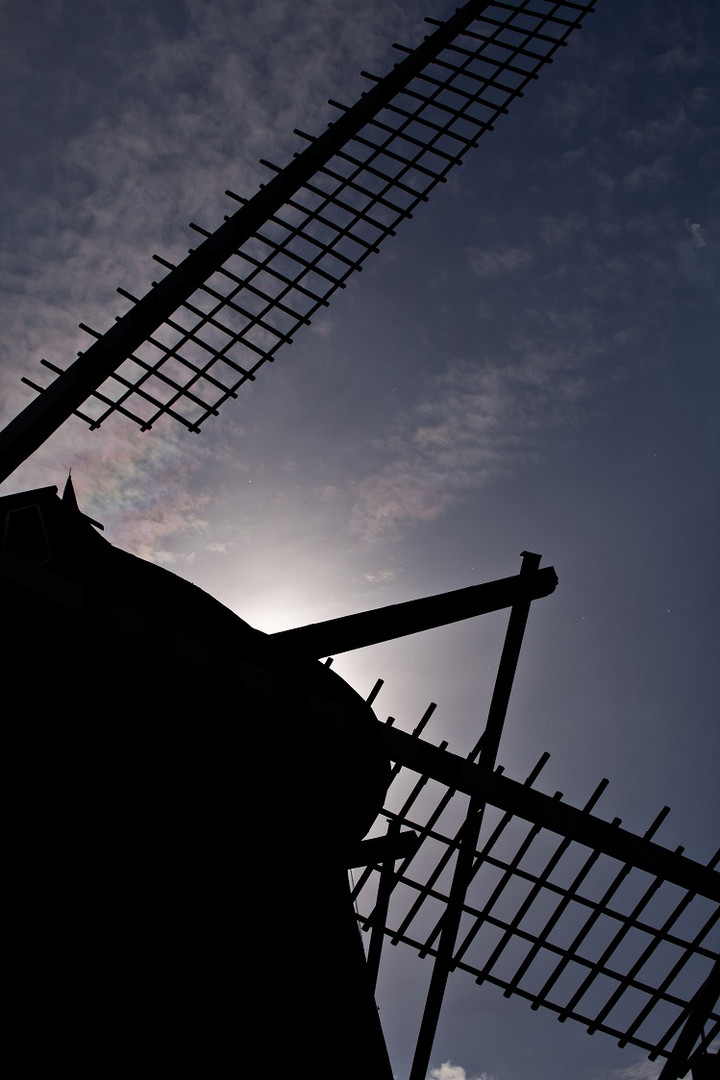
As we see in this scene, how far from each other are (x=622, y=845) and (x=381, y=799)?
4.54 ft

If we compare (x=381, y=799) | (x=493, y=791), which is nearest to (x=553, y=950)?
(x=493, y=791)

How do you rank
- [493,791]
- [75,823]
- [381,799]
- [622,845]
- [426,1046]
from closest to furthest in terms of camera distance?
[75,823] → [381,799] → [493,791] → [622,845] → [426,1046]

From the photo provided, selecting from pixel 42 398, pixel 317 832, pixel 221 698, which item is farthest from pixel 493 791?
pixel 42 398

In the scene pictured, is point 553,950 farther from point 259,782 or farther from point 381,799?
point 259,782

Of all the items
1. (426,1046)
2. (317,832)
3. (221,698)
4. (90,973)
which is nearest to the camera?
(90,973)

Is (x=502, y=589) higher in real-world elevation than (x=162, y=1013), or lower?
higher

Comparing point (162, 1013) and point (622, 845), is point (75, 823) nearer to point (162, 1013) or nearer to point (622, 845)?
point (162, 1013)

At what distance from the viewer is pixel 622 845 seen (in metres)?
4.09

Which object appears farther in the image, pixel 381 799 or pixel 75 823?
pixel 381 799

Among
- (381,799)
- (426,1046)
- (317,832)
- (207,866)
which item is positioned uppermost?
(381,799)

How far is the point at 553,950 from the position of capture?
4770 millimetres

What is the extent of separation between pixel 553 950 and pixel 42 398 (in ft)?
14.4

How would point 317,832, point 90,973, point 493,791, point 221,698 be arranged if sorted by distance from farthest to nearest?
point 493,791 < point 317,832 < point 221,698 < point 90,973

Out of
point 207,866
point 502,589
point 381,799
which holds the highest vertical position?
point 502,589
